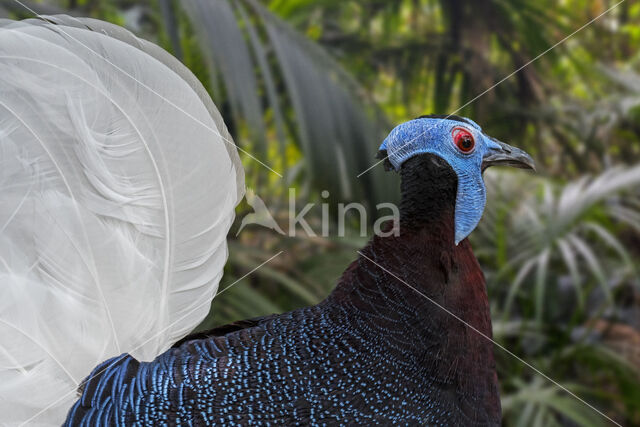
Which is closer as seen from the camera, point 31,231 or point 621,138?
point 31,231

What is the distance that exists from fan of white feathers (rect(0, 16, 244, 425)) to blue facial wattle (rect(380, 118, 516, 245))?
275mm

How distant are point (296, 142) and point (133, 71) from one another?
135 cm

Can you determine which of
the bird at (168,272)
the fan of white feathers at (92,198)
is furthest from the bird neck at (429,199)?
the fan of white feathers at (92,198)

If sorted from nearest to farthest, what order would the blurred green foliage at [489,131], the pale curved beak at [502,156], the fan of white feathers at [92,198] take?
the fan of white feathers at [92,198]
the pale curved beak at [502,156]
the blurred green foliage at [489,131]

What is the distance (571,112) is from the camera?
3580 mm

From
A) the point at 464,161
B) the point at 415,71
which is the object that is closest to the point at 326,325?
the point at 464,161

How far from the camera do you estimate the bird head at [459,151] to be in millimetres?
1113

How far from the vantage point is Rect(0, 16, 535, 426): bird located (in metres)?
1.05

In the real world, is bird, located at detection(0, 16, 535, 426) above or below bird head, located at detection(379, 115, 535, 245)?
below

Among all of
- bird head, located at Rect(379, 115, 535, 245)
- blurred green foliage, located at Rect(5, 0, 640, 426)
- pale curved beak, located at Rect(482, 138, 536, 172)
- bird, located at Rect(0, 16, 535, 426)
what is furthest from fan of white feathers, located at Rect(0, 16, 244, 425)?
blurred green foliage, located at Rect(5, 0, 640, 426)

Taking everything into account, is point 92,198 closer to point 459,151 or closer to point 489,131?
point 459,151

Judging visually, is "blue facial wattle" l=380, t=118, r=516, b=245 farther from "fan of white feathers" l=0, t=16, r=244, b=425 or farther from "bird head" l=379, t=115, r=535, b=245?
"fan of white feathers" l=0, t=16, r=244, b=425

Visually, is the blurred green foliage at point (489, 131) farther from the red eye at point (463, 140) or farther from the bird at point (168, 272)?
the bird at point (168, 272)

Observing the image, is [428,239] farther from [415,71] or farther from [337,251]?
[415,71]
